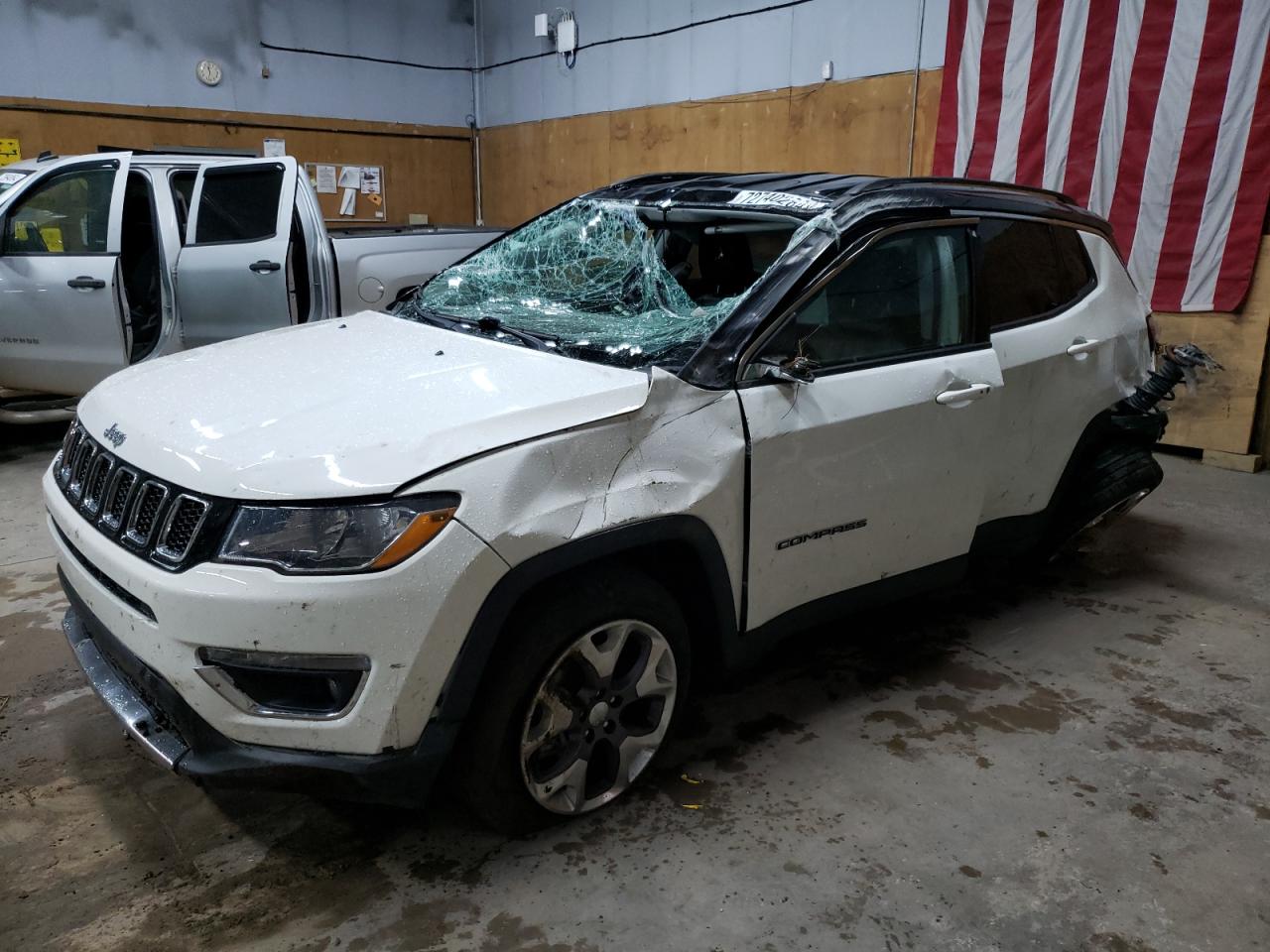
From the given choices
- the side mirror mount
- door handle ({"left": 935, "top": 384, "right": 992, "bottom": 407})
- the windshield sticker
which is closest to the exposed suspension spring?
door handle ({"left": 935, "top": 384, "right": 992, "bottom": 407})

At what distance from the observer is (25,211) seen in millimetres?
5379

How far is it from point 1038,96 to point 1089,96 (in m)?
0.33

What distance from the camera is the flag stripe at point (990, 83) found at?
6340 millimetres

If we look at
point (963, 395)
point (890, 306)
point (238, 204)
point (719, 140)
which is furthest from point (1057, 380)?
point (719, 140)

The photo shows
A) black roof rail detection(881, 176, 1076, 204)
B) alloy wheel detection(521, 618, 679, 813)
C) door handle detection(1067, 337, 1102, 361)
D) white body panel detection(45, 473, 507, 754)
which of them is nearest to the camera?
white body panel detection(45, 473, 507, 754)

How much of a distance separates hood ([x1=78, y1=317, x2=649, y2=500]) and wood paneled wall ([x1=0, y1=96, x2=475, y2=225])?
8.18 meters

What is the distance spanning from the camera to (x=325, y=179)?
10.6m

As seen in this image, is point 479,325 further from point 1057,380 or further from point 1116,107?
point 1116,107

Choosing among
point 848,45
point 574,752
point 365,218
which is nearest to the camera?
point 574,752

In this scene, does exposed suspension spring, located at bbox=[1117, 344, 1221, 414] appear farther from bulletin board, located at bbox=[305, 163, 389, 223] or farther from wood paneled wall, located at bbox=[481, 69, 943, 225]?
bulletin board, located at bbox=[305, 163, 389, 223]

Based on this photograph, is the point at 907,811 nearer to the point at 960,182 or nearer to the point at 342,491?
the point at 342,491

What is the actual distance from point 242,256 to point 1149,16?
18.4 feet

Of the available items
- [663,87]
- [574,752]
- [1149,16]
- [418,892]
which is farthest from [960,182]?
[663,87]

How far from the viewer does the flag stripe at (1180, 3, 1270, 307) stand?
531cm
